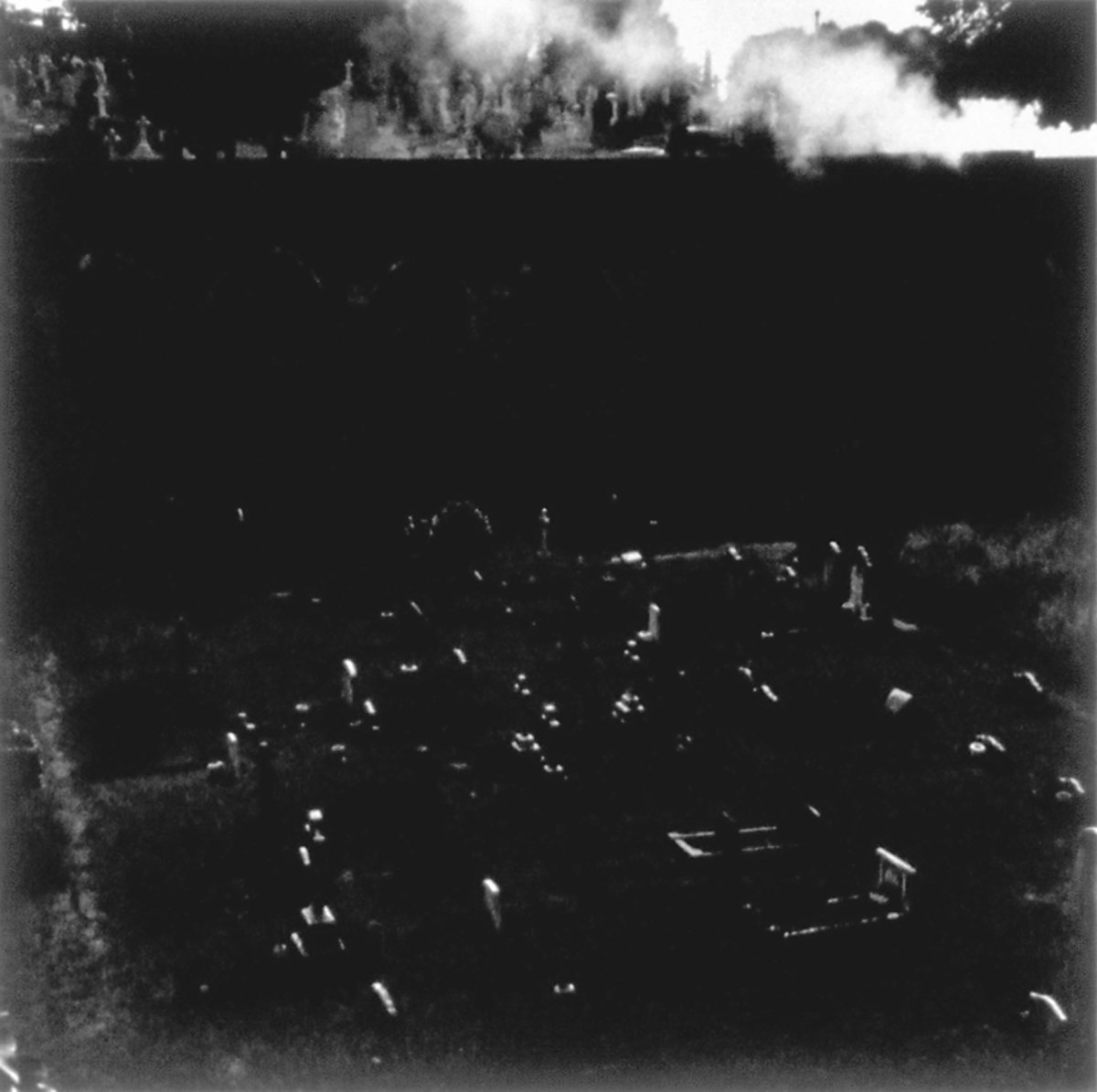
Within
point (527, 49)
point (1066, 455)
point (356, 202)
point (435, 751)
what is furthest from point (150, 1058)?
point (527, 49)

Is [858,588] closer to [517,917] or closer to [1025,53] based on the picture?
[517,917]

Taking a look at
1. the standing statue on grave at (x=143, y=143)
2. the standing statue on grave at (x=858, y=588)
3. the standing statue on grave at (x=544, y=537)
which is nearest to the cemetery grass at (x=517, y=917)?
the standing statue on grave at (x=858, y=588)

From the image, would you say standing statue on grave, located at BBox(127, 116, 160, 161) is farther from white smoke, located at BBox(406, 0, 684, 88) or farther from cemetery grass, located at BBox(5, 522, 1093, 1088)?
cemetery grass, located at BBox(5, 522, 1093, 1088)

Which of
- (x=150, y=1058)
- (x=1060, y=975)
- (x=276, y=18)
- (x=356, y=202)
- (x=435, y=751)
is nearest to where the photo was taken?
(x=150, y=1058)

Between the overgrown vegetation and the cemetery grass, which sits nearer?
the cemetery grass

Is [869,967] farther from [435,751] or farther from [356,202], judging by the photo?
[356,202]

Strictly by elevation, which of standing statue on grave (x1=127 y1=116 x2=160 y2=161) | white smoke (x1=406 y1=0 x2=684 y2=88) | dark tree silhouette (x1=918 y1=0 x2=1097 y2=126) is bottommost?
standing statue on grave (x1=127 y1=116 x2=160 y2=161)

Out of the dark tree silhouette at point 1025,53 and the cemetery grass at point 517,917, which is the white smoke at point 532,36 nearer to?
the dark tree silhouette at point 1025,53

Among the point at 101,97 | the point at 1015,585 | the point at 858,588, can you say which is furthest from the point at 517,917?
the point at 101,97

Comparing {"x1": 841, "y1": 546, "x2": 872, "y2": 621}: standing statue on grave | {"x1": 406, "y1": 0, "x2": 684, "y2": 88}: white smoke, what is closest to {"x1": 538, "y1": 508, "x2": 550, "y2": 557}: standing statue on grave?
{"x1": 841, "y1": 546, "x2": 872, "y2": 621}: standing statue on grave
